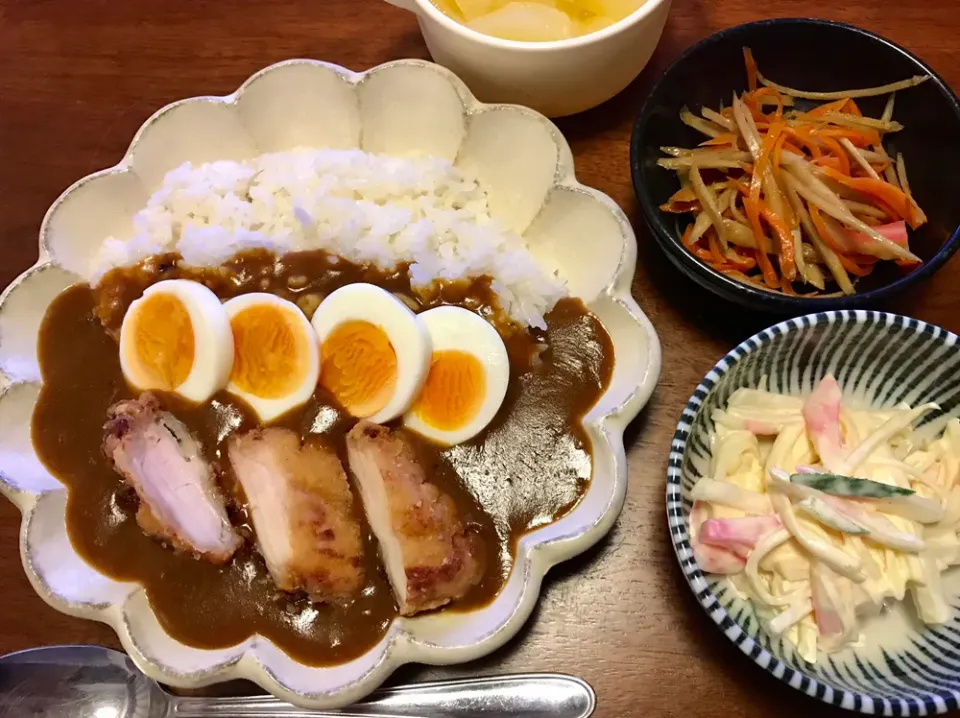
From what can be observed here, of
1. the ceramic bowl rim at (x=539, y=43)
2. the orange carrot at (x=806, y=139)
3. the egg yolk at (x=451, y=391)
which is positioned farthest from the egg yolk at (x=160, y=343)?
the orange carrot at (x=806, y=139)

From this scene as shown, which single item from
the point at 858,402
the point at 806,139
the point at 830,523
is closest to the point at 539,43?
the point at 806,139

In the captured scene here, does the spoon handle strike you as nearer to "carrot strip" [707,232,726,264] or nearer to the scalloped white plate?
the scalloped white plate

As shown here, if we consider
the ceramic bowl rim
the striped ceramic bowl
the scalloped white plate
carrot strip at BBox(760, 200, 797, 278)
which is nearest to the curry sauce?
the scalloped white plate

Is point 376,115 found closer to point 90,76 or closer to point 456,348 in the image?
point 456,348

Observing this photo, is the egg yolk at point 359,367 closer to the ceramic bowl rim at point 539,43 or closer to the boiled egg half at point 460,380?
the boiled egg half at point 460,380

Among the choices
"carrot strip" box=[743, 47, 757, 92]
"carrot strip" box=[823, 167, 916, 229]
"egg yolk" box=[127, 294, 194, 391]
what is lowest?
"egg yolk" box=[127, 294, 194, 391]
